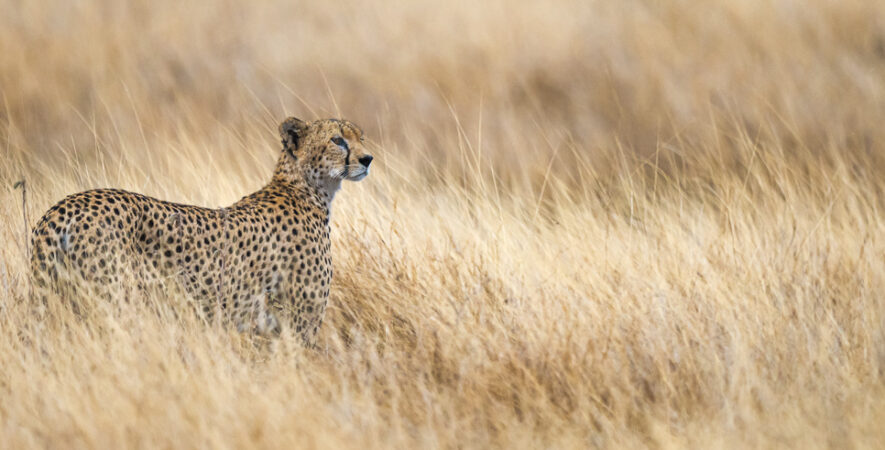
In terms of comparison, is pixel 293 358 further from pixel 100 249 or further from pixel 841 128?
pixel 841 128

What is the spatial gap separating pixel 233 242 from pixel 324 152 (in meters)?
0.54

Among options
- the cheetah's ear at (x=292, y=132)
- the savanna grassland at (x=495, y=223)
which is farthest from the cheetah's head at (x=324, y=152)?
the savanna grassland at (x=495, y=223)

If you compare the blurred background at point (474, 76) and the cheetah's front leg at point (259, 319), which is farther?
the blurred background at point (474, 76)

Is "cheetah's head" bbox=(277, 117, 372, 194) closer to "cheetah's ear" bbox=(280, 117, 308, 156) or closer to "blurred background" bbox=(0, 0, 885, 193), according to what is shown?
"cheetah's ear" bbox=(280, 117, 308, 156)

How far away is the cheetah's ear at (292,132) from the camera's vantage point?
13.4ft

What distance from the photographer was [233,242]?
379 cm

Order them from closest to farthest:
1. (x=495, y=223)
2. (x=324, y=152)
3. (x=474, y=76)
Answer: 1. (x=324, y=152)
2. (x=495, y=223)
3. (x=474, y=76)

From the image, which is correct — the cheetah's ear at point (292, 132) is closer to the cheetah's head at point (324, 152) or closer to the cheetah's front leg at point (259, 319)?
the cheetah's head at point (324, 152)

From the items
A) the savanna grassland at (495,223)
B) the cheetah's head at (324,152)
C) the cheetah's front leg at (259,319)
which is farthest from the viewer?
the cheetah's head at (324,152)

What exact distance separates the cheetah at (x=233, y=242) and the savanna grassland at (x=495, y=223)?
0.44ft

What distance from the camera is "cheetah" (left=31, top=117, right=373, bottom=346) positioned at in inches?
134

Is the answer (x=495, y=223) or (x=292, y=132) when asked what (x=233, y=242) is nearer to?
(x=292, y=132)

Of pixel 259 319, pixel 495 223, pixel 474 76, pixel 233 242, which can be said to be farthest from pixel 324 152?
pixel 474 76

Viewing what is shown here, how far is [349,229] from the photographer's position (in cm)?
501
